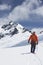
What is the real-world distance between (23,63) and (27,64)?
0.65 metres

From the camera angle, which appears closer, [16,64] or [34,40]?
[16,64]

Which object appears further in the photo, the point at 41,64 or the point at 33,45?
the point at 33,45

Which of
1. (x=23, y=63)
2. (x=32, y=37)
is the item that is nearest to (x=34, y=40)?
(x=32, y=37)

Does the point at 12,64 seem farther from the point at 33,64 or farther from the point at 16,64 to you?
the point at 33,64

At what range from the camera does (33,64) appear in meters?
16.8

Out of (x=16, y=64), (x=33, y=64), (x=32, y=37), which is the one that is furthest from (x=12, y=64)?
(x=32, y=37)

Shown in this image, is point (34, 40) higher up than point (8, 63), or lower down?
higher up

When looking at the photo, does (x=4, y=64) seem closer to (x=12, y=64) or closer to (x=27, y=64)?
(x=12, y=64)

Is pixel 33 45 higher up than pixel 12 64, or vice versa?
pixel 33 45

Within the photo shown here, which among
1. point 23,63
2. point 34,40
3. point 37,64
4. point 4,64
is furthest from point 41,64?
point 34,40

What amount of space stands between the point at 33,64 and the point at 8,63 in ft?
6.30

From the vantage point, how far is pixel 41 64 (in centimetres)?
1664

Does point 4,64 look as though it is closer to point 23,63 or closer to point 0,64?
point 0,64

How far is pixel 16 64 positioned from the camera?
17094mm
